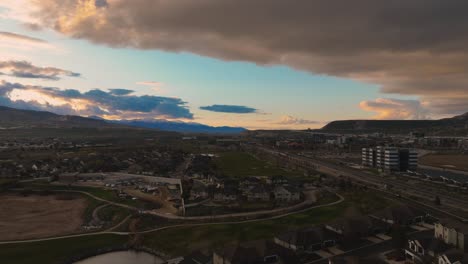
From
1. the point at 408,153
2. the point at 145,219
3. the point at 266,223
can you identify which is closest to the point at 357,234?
the point at 266,223

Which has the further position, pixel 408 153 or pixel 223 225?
pixel 408 153

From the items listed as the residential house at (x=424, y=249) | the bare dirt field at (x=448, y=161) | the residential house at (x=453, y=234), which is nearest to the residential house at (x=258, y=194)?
the residential house at (x=453, y=234)

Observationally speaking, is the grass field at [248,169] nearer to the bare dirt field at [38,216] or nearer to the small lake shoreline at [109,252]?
the bare dirt field at [38,216]

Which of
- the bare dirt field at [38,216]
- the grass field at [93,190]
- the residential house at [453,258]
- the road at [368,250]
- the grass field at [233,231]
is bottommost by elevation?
the bare dirt field at [38,216]

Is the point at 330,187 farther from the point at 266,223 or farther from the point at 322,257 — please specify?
the point at 322,257

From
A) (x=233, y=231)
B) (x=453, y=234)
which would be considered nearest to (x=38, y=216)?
(x=233, y=231)

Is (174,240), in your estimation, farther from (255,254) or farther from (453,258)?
(453,258)
